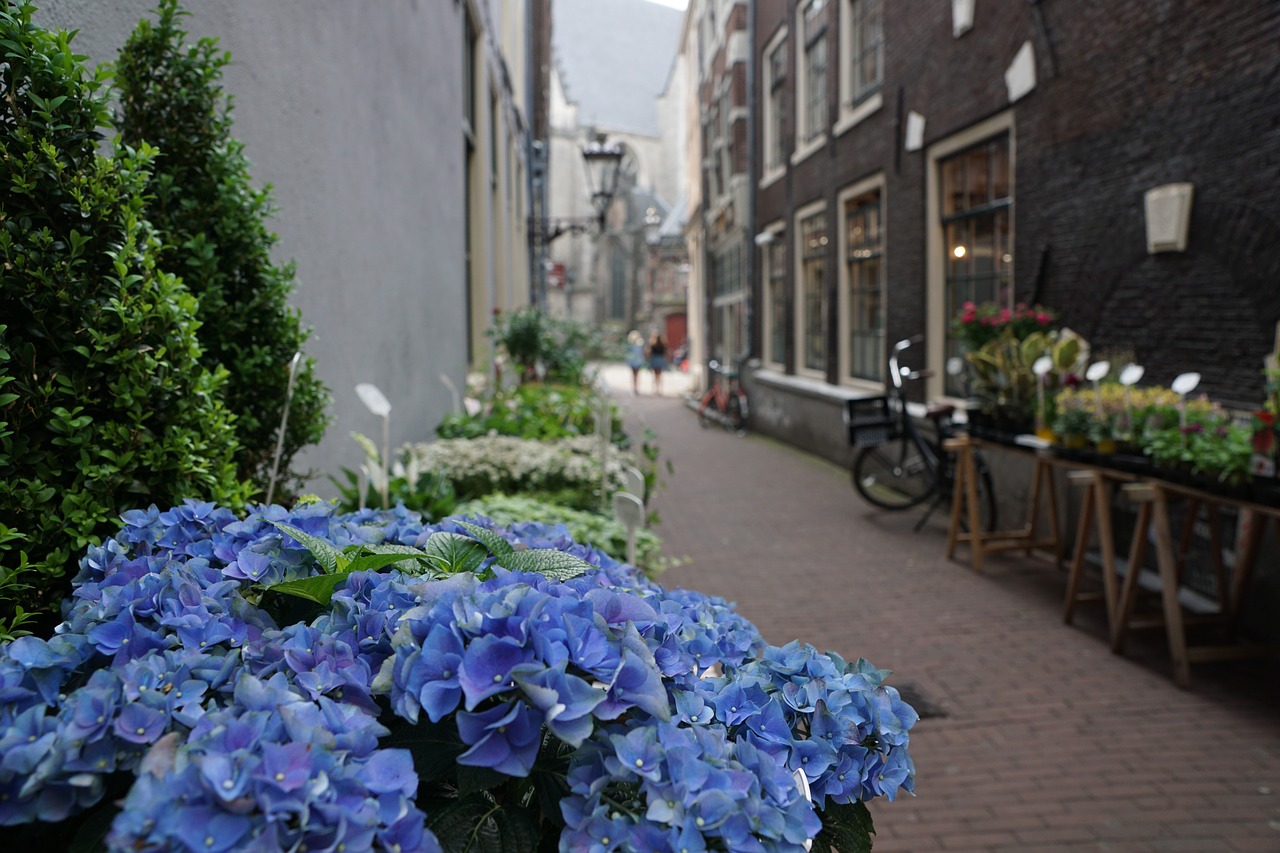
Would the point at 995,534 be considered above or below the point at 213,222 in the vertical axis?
below

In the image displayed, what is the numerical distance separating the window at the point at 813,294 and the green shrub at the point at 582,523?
1010 centimetres

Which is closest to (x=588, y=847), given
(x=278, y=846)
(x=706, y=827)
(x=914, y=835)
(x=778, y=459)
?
(x=706, y=827)

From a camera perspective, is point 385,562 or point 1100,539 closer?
point 385,562

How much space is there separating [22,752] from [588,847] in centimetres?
51

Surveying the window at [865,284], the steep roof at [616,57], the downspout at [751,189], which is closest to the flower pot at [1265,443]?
the window at [865,284]

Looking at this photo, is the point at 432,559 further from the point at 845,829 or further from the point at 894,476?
the point at 894,476

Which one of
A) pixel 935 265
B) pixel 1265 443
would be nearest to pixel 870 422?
pixel 935 265

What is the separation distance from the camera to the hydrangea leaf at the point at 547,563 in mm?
1293

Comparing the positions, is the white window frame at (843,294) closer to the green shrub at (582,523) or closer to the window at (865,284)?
the window at (865,284)

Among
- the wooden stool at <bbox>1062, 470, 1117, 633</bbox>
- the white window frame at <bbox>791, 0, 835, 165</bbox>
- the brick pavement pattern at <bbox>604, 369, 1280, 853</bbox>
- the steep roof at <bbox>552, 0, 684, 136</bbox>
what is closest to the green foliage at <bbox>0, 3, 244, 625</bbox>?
the brick pavement pattern at <bbox>604, 369, 1280, 853</bbox>

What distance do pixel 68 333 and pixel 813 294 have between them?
13.5 meters

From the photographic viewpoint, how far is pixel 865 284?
11.9 metres

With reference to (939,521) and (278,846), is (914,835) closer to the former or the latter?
(278,846)

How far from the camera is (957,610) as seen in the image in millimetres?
5836
